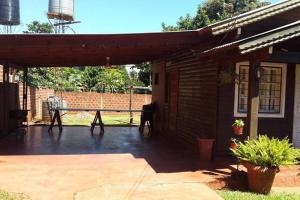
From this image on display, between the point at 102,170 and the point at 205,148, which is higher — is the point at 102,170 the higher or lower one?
the lower one

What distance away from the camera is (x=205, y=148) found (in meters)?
8.37

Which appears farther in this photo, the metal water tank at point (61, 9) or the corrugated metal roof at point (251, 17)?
the metal water tank at point (61, 9)

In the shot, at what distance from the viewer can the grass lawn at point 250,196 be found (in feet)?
19.4

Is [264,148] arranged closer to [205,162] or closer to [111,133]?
[205,162]

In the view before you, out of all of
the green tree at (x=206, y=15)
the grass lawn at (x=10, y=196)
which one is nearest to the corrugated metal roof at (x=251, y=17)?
the grass lawn at (x=10, y=196)

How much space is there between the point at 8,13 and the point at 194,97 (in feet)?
30.3

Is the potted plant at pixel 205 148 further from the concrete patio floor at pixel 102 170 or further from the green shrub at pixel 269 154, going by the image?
the green shrub at pixel 269 154

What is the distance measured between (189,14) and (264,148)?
24.0 meters

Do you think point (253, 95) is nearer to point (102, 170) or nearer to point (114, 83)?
point (102, 170)

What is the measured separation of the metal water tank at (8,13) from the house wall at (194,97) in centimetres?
715

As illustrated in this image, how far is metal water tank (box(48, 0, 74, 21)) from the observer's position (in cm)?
2263

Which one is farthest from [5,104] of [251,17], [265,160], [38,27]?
[38,27]

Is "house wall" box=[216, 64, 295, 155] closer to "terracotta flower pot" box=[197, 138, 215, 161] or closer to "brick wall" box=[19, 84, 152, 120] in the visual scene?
"terracotta flower pot" box=[197, 138, 215, 161]

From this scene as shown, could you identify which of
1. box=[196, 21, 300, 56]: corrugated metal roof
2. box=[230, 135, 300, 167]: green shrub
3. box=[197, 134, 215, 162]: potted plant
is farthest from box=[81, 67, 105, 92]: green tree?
box=[230, 135, 300, 167]: green shrub
